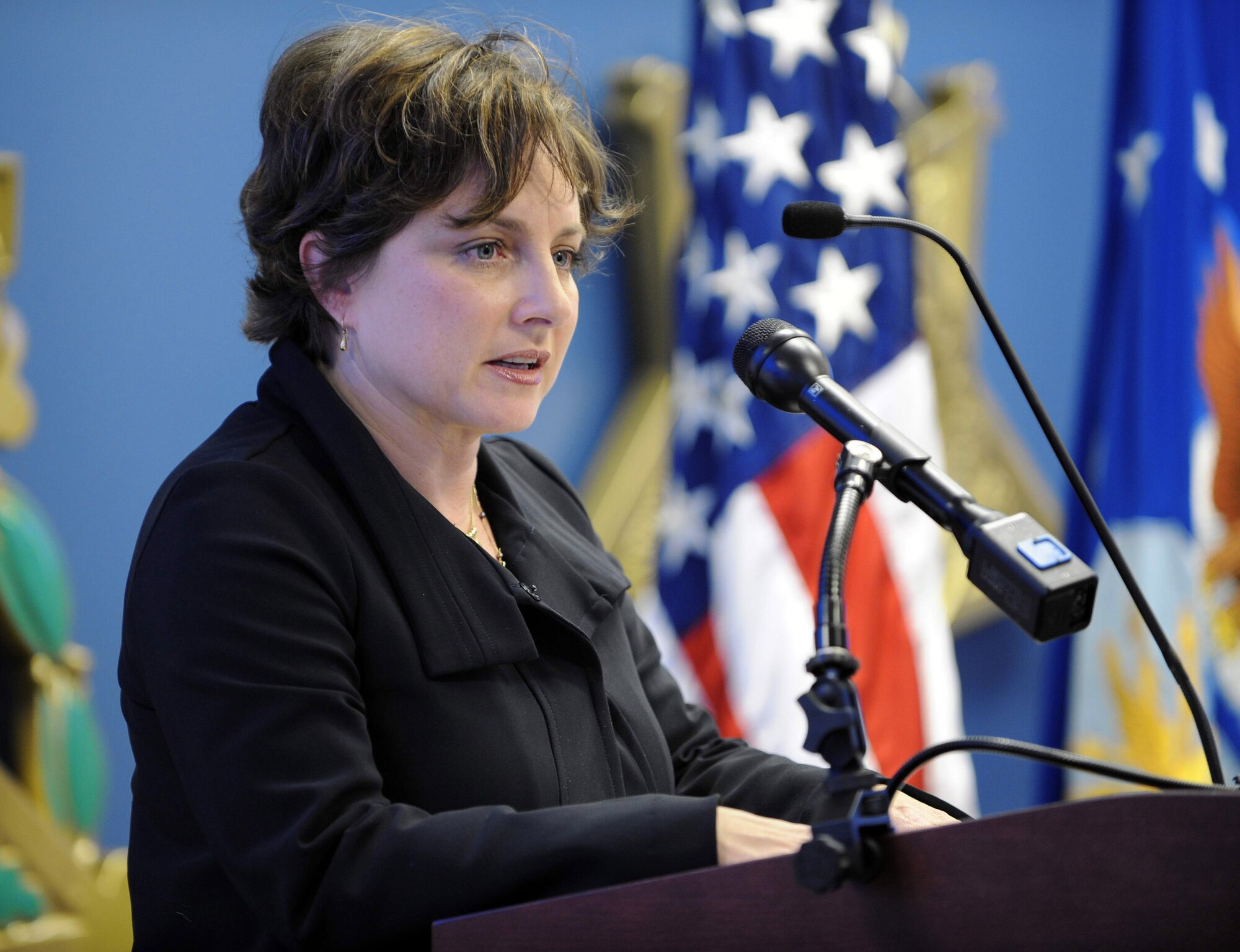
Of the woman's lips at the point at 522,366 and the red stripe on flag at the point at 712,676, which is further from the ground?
the woman's lips at the point at 522,366

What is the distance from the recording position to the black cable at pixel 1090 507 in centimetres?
95

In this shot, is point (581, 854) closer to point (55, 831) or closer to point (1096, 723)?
point (55, 831)

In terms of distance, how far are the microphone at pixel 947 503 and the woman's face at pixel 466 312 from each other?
292mm

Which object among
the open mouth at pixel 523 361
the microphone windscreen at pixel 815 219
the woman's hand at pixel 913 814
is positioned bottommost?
the woman's hand at pixel 913 814

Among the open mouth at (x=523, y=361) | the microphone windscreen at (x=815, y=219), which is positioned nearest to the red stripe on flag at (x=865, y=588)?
the open mouth at (x=523, y=361)

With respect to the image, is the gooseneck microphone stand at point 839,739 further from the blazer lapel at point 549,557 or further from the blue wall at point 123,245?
the blue wall at point 123,245

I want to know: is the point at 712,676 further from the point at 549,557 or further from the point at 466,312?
the point at 466,312

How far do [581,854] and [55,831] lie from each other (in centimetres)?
128

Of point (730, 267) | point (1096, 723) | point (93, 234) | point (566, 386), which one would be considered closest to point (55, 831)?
point (93, 234)

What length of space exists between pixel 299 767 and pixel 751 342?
0.48m

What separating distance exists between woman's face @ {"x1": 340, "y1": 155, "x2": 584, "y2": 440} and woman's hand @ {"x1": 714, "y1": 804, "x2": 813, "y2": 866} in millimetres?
471

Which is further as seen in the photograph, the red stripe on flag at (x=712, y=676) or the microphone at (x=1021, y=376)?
the red stripe on flag at (x=712, y=676)

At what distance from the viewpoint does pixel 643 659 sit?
1418mm

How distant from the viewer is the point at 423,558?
3.71ft
